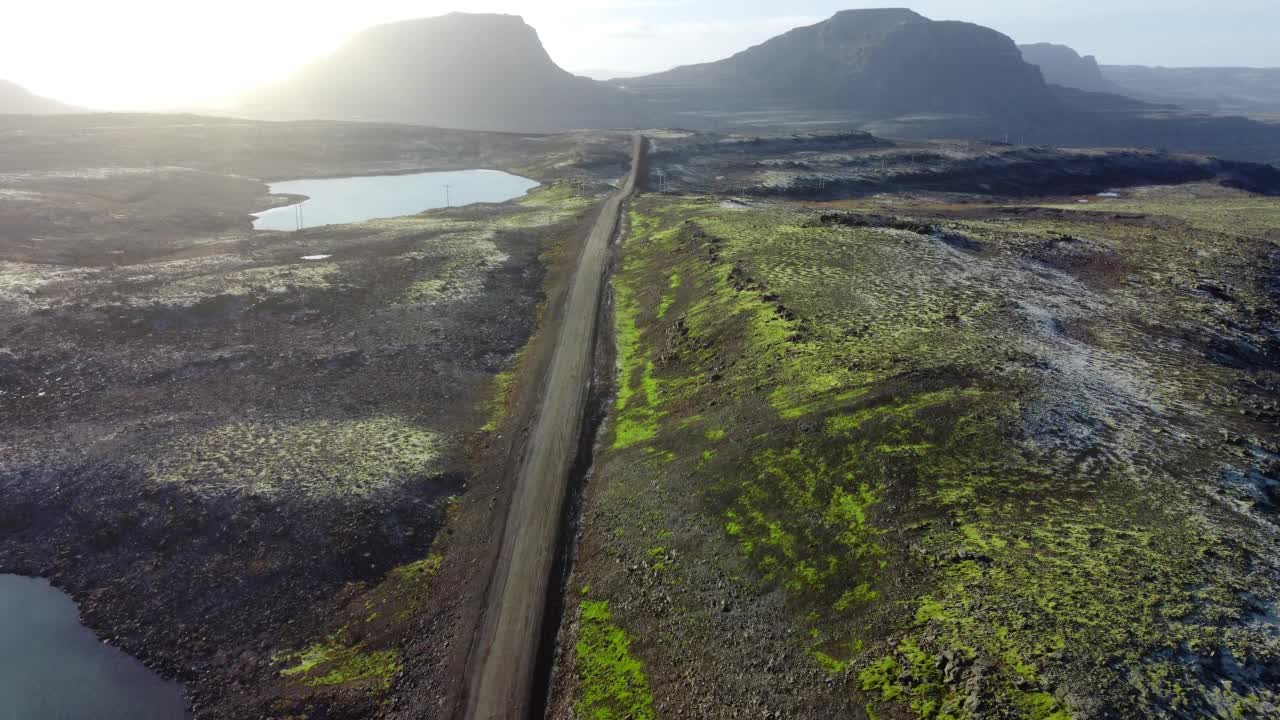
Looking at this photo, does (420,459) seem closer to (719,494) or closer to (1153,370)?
(719,494)

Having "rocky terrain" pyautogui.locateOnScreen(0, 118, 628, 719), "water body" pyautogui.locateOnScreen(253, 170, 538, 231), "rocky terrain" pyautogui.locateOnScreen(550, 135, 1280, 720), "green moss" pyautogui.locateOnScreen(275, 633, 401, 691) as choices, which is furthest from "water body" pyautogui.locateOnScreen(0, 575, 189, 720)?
"water body" pyautogui.locateOnScreen(253, 170, 538, 231)

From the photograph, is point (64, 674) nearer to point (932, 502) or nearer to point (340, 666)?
point (340, 666)

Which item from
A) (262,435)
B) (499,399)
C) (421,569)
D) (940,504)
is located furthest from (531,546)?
(262,435)

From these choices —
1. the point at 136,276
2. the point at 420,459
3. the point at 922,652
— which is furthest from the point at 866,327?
the point at 136,276

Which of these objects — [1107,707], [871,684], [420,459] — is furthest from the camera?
[420,459]

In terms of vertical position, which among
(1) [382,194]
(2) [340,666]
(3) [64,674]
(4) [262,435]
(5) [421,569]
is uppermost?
(1) [382,194]

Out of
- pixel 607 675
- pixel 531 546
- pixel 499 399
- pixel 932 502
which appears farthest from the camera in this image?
pixel 499 399
